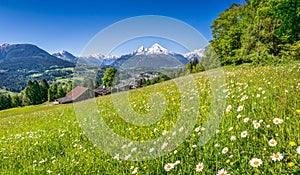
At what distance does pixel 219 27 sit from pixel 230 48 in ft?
36.4

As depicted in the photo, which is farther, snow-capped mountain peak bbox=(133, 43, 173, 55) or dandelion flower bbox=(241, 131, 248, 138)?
snow-capped mountain peak bbox=(133, 43, 173, 55)

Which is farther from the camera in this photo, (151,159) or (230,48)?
(230,48)

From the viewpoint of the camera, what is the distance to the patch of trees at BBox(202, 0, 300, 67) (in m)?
21.1

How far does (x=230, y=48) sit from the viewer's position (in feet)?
165

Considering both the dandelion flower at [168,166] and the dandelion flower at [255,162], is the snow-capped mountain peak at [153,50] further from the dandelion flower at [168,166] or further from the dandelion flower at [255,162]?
the dandelion flower at [255,162]

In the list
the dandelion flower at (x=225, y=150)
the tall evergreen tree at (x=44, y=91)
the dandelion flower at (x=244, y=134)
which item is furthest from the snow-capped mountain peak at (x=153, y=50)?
the tall evergreen tree at (x=44, y=91)

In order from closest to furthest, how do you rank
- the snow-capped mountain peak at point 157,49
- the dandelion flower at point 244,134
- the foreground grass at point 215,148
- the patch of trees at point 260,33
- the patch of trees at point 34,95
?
the foreground grass at point 215,148 → the dandelion flower at point 244,134 → the snow-capped mountain peak at point 157,49 → the patch of trees at point 260,33 → the patch of trees at point 34,95

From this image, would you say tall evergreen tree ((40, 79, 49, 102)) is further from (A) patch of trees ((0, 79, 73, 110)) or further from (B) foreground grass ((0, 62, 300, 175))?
(B) foreground grass ((0, 62, 300, 175))

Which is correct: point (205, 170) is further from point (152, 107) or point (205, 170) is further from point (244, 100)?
point (152, 107)

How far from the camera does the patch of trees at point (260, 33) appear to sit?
21138 millimetres

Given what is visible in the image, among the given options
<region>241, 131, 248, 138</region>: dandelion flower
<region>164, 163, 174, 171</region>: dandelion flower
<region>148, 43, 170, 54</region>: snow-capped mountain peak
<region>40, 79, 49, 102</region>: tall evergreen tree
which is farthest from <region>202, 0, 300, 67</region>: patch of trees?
<region>40, 79, 49, 102</region>: tall evergreen tree

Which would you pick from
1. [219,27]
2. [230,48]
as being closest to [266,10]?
[230,48]

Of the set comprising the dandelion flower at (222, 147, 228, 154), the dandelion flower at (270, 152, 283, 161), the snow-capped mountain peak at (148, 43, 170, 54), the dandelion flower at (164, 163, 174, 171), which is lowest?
the dandelion flower at (164, 163, 174, 171)

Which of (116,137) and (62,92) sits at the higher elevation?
(116,137)
